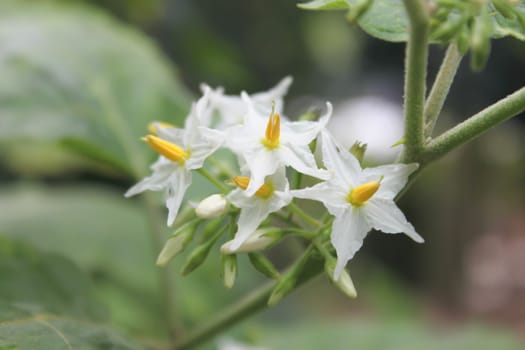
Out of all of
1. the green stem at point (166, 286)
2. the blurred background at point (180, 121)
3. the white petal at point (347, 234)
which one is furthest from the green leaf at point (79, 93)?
the white petal at point (347, 234)

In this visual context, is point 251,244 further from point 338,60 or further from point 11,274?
point 338,60

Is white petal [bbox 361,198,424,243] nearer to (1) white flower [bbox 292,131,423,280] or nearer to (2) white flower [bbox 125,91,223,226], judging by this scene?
(1) white flower [bbox 292,131,423,280]

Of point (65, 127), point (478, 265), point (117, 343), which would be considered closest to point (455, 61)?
point (117, 343)

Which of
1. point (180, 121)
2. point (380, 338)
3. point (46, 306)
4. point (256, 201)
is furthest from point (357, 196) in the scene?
point (380, 338)

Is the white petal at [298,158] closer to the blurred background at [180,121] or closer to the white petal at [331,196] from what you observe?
the white petal at [331,196]

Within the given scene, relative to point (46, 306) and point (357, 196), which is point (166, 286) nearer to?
point (46, 306)
